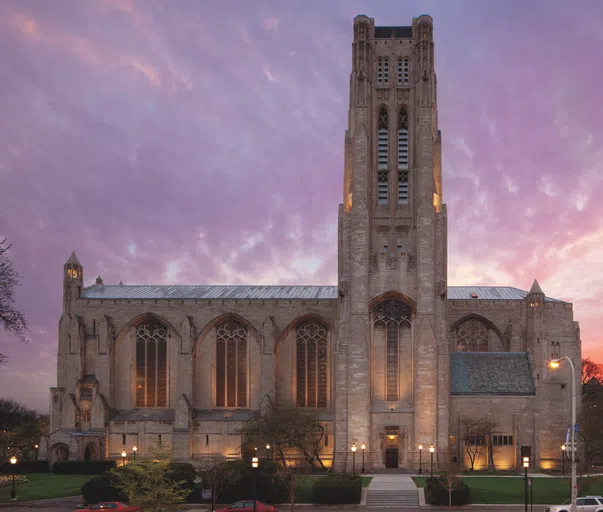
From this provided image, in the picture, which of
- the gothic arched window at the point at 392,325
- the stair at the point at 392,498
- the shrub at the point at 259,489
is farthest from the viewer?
the gothic arched window at the point at 392,325

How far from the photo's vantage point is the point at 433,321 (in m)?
62.8

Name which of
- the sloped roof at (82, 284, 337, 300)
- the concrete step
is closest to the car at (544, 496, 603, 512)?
the concrete step

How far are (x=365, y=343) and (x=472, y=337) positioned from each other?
14.8 m

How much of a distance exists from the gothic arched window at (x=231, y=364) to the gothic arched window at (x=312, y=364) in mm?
5331

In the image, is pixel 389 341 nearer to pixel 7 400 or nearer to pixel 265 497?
pixel 265 497

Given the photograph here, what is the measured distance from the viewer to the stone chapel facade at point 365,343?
62625 millimetres

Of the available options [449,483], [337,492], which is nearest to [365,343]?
[337,492]

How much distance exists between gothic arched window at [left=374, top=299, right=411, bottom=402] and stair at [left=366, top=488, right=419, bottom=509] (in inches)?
588

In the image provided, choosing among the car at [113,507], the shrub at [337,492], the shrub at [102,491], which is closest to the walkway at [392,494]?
the shrub at [337,492]

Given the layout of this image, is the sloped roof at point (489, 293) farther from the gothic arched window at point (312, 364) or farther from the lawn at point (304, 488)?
the lawn at point (304, 488)

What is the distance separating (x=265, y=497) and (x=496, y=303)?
34.2 metres

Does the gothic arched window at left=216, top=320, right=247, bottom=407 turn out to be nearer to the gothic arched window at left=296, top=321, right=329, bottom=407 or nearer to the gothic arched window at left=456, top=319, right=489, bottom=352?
the gothic arched window at left=296, top=321, right=329, bottom=407

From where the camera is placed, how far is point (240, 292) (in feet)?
257

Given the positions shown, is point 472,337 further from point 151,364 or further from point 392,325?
point 151,364
